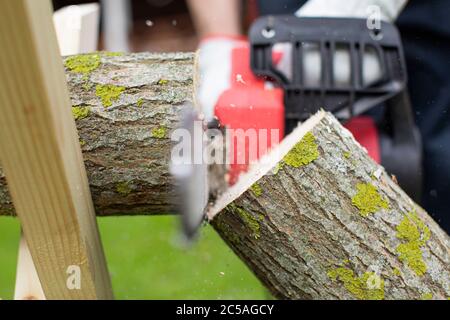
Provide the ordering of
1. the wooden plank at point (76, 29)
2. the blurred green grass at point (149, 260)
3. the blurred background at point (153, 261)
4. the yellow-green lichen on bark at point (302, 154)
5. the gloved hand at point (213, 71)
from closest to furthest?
1. the yellow-green lichen on bark at point (302, 154)
2. the gloved hand at point (213, 71)
3. the wooden plank at point (76, 29)
4. the blurred background at point (153, 261)
5. the blurred green grass at point (149, 260)

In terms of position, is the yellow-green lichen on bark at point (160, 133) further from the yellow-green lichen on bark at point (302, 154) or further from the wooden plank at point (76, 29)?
the wooden plank at point (76, 29)

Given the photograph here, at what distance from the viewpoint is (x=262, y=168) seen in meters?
0.86

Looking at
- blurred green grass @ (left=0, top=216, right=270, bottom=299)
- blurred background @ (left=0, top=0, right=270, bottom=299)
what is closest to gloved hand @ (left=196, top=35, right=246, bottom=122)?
blurred background @ (left=0, top=0, right=270, bottom=299)

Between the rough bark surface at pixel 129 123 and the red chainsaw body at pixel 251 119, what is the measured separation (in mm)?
131

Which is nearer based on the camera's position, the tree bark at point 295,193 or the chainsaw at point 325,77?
the tree bark at point 295,193

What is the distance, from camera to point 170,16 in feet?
12.6

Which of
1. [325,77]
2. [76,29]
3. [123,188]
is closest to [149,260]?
[76,29]

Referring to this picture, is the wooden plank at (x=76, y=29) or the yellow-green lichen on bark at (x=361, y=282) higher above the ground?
the wooden plank at (x=76, y=29)

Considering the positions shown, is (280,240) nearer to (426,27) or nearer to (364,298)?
(364,298)

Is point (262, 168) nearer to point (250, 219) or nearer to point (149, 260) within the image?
point (250, 219)

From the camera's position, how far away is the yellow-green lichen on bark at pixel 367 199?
0.84 meters

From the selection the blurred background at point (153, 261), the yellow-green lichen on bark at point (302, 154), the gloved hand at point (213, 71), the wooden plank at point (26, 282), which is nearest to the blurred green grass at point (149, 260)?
the blurred background at point (153, 261)

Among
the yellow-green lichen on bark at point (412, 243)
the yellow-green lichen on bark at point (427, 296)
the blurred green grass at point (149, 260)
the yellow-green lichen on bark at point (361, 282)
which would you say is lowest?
the blurred green grass at point (149, 260)
